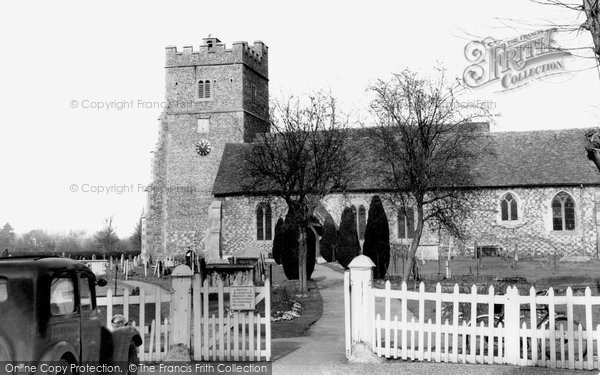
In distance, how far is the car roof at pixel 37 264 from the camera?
7234mm

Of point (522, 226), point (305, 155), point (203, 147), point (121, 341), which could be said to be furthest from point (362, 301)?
point (203, 147)

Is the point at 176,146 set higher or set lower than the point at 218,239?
higher

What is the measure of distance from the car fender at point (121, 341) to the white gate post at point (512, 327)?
5.74 meters

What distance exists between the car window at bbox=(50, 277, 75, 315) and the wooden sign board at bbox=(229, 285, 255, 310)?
12.1ft

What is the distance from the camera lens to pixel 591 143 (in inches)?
326

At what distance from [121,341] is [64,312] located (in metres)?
1.52

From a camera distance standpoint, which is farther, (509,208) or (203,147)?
(203,147)

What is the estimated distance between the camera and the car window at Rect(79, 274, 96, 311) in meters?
8.21

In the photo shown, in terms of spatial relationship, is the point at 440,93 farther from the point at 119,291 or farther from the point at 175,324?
the point at 175,324

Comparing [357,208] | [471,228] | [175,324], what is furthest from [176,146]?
[175,324]

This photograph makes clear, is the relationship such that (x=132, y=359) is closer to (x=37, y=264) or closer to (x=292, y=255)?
(x=37, y=264)

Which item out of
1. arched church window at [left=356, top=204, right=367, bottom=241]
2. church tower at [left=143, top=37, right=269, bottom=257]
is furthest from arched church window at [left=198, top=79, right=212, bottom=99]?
arched church window at [left=356, top=204, right=367, bottom=241]

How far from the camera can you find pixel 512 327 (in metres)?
10.4

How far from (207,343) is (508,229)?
3015 cm
